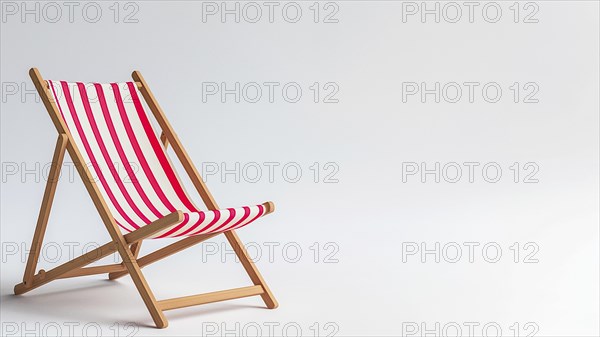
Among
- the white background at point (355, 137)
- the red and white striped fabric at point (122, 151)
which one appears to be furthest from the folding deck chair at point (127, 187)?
the white background at point (355, 137)

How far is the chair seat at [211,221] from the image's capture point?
3.28 metres

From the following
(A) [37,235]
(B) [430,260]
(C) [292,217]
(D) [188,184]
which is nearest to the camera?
(A) [37,235]

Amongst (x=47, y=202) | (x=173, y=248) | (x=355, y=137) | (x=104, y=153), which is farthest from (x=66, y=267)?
(x=355, y=137)

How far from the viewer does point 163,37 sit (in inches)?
231

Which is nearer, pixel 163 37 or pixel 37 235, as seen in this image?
pixel 37 235

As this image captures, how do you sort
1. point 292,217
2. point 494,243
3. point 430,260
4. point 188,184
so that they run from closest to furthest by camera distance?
1. point 430,260
2. point 494,243
3. point 292,217
4. point 188,184

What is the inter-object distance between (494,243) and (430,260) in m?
0.55

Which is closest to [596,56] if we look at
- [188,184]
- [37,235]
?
[188,184]

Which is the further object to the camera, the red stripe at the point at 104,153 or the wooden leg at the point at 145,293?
the red stripe at the point at 104,153

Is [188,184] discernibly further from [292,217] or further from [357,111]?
[357,111]

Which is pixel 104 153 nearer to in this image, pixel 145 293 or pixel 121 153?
pixel 121 153

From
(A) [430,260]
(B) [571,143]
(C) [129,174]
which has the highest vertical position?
(B) [571,143]

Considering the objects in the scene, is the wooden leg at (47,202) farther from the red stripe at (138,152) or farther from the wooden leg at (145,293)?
the wooden leg at (145,293)

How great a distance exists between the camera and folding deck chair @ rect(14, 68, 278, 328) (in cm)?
343
